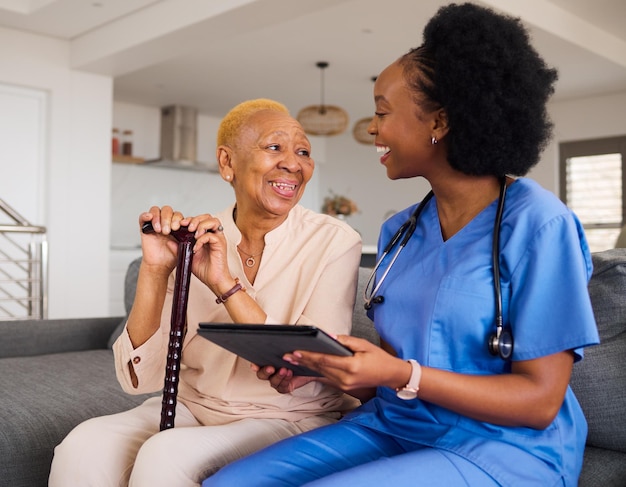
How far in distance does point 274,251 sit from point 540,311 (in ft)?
2.36

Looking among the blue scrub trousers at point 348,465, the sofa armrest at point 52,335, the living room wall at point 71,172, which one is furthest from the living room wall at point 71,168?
the blue scrub trousers at point 348,465

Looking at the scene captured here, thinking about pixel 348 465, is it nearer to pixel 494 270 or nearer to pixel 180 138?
pixel 494 270

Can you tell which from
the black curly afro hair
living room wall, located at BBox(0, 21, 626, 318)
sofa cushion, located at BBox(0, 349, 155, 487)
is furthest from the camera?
living room wall, located at BBox(0, 21, 626, 318)

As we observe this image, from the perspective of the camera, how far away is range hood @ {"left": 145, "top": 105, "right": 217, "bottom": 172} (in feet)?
31.3

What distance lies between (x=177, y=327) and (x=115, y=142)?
8128 millimetres

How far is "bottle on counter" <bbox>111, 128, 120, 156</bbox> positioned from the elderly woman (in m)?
7.73

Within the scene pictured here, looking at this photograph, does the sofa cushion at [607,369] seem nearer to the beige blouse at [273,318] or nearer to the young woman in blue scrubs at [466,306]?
the young woman in blue scrubs at [466,306]

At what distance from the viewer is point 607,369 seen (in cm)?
165

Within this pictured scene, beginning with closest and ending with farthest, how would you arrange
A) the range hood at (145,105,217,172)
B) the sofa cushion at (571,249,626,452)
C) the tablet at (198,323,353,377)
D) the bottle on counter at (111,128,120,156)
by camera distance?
the tablet at (198,323,353,377), the sofa cushion at (571,249,626,452), the bottle on counter at (111,128,120,156), the range hood at (145,105,217,172)

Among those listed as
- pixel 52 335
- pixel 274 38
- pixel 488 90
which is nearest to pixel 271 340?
pixel 488 90

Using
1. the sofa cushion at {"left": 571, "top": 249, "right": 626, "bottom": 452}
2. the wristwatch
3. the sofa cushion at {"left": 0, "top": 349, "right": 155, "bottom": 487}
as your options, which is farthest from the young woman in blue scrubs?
the sofa cushion at {"left": 0, "top": 349, "right": 155, "bottom": 487}

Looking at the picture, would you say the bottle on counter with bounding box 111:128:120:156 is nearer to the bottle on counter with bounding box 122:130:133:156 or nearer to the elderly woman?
the bottle on counter with bounding box 122:130:133:156

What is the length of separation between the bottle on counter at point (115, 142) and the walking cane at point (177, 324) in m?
7.99

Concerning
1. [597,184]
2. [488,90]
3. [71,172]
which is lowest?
[488,90]
